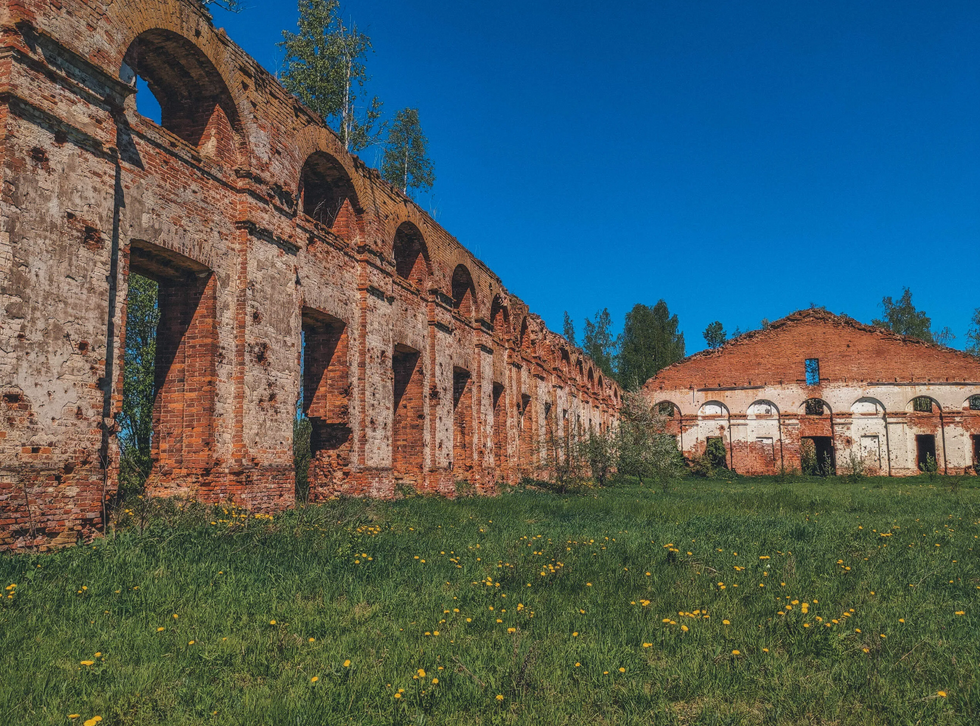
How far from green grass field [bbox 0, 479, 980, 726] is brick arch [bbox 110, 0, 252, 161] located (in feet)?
16.3

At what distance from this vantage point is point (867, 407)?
31.3m

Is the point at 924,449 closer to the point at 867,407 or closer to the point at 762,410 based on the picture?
the point at 867,407

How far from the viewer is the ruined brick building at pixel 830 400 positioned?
1206 inches

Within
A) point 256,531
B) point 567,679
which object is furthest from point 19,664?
point 256,531

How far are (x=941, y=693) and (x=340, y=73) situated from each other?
79.1ft

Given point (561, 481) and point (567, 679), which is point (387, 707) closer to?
point (567, 679)

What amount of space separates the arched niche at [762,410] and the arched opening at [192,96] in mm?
28424

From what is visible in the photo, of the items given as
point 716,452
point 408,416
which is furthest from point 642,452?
point 716,452

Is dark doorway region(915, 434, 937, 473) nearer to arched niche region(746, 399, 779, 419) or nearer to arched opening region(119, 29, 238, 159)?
arched niche region(746, 399, 779, 419)

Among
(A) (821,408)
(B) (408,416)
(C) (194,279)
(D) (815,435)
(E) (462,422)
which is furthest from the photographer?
(A) (821,408)

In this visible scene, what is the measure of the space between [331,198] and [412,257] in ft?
10.9

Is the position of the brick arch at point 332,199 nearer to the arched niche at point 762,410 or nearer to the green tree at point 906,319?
the arched niche at point 762,410

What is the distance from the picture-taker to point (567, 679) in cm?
401

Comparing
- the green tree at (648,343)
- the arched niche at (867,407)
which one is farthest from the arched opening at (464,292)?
the green tree at (648,343)
